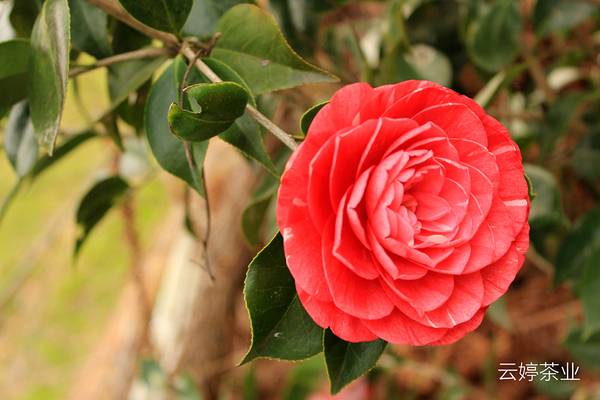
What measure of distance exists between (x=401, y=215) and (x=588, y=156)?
2.12 ft

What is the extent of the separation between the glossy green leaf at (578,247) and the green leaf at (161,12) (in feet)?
2.15

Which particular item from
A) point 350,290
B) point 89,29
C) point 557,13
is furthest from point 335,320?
point 557,13

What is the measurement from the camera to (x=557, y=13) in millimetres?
726

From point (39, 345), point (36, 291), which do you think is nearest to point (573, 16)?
point (36, 291)

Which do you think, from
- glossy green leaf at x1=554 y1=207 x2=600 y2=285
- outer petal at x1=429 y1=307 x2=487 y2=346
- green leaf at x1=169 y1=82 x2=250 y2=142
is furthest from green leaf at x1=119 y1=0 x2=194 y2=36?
glossy green leaf at x1=554 y1=207 x2=600 y2=285

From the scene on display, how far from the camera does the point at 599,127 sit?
73 cm

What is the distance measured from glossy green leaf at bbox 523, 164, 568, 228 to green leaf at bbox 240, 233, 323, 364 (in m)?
0.41

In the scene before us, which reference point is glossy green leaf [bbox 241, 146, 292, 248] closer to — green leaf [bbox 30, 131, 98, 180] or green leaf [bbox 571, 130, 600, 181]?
green leaf [bbox 30, 131, 98, 180]

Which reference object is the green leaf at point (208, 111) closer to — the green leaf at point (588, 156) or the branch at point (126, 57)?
the branch at point (126, 57)

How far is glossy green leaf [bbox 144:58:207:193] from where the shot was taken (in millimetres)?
342

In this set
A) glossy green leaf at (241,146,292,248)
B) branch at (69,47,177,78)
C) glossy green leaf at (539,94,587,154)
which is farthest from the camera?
glossy green leaf at (539,94,587,154)

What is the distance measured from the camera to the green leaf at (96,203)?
61 cm

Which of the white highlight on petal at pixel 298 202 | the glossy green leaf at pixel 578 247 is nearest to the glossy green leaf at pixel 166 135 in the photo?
the white highlight on petal at pixel 298 202

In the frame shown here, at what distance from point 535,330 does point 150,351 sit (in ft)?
3.58
